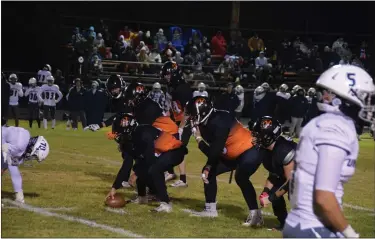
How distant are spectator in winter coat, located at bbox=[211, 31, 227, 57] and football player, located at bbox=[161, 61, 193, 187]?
16.6 meters

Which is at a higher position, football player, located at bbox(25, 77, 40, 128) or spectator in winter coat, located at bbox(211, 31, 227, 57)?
spectator in winter coat, located at bbox(211, 31, 227, 57)

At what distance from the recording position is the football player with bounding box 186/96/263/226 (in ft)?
26.4

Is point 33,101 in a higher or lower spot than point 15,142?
lower

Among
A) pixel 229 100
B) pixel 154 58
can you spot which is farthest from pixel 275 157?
pixel 154 58

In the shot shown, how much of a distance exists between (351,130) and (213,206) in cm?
548

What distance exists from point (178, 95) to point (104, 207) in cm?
253

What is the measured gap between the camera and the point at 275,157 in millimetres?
7223

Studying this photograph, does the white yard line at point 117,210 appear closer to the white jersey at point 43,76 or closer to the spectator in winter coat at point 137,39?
the white jersey at point 43,76

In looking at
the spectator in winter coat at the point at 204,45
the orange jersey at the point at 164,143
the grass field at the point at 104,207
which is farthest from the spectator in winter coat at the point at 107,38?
the orange jersey at the point at 164,143

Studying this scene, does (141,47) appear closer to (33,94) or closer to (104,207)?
(33,94)

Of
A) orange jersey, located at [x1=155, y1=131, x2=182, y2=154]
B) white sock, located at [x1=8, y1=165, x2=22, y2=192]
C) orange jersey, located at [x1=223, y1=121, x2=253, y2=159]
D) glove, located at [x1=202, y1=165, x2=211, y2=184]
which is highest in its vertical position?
orange jersey, located at [x1=223, y1=121, x2=253, y2=159]

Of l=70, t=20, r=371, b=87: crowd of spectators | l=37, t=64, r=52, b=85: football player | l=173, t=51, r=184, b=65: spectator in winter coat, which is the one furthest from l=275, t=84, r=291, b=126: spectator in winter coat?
l=37, t=64, r=52, b=85: football player

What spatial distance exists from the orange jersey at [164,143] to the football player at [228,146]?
0.52 m

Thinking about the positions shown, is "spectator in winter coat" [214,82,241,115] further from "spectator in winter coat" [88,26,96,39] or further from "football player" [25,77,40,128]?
"football player" [25,77,40,128]
